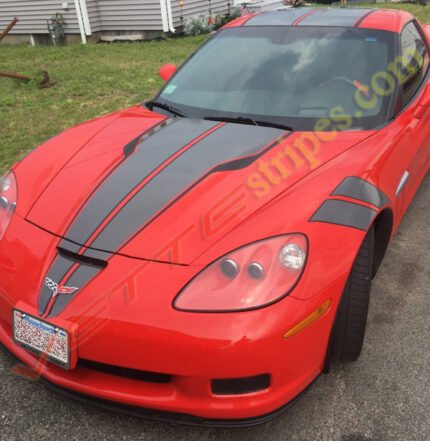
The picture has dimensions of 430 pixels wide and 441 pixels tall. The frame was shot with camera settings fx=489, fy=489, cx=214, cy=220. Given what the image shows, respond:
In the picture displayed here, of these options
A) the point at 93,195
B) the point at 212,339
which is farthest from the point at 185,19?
A: the point at 212,339

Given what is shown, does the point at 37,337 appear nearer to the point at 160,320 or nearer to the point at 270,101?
the point at 160,320

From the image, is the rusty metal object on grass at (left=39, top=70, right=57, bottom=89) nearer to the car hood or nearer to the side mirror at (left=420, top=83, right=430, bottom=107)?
the car hood

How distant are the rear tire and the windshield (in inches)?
30.8

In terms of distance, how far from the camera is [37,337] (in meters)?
1.72

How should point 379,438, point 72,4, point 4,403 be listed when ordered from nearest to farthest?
1. point 379,438
2. point 4,403
3. point 72,4

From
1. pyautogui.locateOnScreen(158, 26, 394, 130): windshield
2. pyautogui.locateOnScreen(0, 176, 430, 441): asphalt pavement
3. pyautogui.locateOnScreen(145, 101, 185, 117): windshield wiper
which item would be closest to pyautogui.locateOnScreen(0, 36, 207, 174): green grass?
pyautogui.locateOnScreen(145, 101, 185, 117): windshield wiper

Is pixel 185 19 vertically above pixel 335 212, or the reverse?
pixel 335 212

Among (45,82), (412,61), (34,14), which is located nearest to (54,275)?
(412,61)

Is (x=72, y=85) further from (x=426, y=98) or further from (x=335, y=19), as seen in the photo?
(x=426, y=98)

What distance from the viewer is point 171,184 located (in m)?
Result: 2.07

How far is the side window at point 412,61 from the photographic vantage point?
278cm

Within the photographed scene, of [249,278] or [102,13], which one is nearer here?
[249,278]

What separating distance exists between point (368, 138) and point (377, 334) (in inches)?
37.3

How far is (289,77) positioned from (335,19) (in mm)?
614
